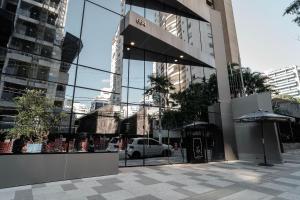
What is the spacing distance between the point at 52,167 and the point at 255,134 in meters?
12.6

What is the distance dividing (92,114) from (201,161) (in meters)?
7.79

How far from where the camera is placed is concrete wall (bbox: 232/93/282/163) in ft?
38.4

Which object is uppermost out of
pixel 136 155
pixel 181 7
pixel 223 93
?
pixel 181 7

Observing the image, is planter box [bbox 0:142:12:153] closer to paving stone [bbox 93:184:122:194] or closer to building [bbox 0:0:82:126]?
paving stone [bbox 93:184:122:194]

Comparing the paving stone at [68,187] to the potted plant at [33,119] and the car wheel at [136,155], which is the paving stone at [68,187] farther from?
the car wheel at [136,155]

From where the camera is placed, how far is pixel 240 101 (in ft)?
45.0

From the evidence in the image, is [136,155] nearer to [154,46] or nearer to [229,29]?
[154,46]

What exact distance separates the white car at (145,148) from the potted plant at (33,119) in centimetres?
723

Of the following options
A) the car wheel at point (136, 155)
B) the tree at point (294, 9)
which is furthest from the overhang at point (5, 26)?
the tree at point (294, 9)

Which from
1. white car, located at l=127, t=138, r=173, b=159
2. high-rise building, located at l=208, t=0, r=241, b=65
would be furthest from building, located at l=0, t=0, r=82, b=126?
high-rise building, located at l=208, t=0, r=241, b=65

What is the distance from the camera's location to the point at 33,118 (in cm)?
793

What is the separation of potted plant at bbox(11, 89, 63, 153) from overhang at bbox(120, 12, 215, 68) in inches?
249

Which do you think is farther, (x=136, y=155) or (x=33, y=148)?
(x=136, y=155)

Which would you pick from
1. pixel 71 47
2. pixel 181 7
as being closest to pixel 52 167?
pixel 71 47
